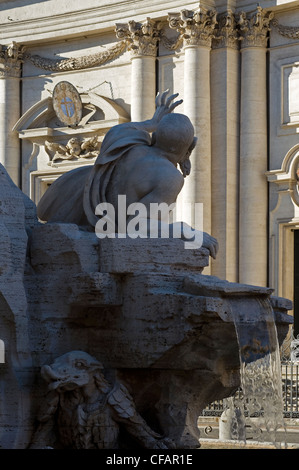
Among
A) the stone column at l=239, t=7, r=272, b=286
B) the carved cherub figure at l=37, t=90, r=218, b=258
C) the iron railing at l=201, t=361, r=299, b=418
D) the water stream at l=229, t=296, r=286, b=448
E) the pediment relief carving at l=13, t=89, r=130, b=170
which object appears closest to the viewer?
the water stream at l=229, t=296, r=286, b=448

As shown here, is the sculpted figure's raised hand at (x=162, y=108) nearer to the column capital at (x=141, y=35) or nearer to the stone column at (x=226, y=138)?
the stone column at (x=226, y=138)

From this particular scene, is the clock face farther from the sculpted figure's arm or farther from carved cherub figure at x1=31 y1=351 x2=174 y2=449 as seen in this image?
carved cherub figure at x1=31 y1=351 x2=174 y2=449

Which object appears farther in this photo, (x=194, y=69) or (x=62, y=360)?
(x=194, y=69)

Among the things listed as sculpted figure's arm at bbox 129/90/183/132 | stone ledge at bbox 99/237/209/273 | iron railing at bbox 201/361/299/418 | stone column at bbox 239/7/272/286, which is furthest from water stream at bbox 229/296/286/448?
stone column at bbox 239/7/272/286

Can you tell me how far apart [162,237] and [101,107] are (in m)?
15.7

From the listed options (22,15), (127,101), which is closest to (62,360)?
(127,101)

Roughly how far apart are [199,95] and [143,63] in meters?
1.59

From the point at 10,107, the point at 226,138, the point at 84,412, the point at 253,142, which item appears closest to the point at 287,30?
the point at 253,142

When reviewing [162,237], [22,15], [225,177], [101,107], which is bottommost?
[162,237]

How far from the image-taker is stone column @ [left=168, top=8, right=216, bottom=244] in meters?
20.8

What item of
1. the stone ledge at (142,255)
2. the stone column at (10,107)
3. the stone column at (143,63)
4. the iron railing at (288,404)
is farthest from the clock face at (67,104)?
the stone ledge at (142,255)

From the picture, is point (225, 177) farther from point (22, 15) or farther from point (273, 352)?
point (273, 352)

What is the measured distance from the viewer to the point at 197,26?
2089 cm

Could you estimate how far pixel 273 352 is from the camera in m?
7.15
